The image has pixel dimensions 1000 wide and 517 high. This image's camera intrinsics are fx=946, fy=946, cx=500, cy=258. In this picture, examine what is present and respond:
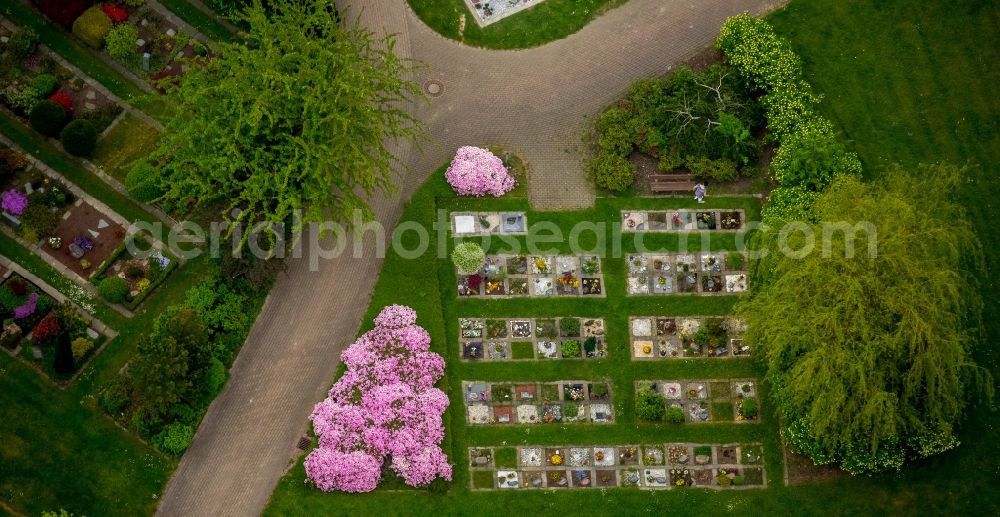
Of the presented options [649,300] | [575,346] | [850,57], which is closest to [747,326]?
[649,300]

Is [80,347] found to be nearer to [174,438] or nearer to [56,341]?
[56,341]

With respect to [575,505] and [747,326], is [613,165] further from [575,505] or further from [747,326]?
[575,505]

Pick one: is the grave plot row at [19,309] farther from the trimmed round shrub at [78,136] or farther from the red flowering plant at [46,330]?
the trimmed round shrub at [78,136]

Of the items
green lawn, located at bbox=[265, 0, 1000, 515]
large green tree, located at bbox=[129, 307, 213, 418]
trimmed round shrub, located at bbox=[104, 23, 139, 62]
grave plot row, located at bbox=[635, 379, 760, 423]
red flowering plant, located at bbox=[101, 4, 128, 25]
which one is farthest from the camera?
red flowering plant, located at bbox=[101, 4, 128, 25]

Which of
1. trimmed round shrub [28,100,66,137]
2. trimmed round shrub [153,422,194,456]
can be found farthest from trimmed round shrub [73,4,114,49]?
trimmed round shrub [153,422,194,456]

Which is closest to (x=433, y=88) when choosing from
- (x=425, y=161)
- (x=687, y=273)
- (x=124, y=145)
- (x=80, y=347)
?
(x=425, y=161)

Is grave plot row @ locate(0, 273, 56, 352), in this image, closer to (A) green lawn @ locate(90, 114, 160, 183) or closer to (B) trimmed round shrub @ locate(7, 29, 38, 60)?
(A) green lawn @ locate(90, 114, 160, 183)
